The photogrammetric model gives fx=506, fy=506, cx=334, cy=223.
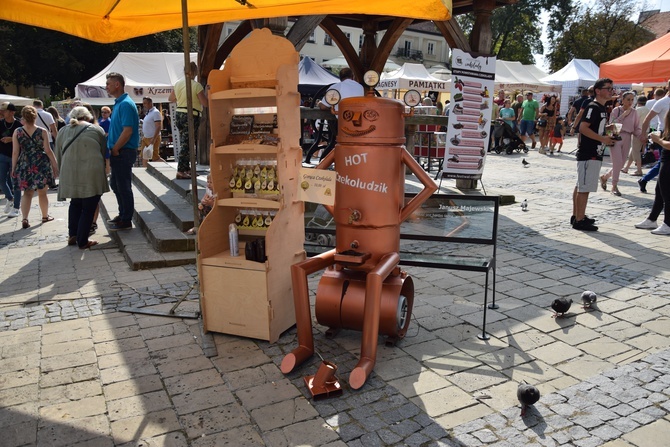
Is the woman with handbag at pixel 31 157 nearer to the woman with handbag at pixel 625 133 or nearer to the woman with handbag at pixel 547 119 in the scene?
the woman with handbag at pixel 625 133

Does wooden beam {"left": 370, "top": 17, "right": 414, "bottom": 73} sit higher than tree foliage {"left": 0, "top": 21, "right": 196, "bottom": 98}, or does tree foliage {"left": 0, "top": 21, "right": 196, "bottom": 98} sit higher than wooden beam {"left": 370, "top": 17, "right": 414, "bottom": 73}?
tree foliage {"left": 0, "top": 21, "right": 196, "bottom": 98}

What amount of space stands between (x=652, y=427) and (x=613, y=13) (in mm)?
48508

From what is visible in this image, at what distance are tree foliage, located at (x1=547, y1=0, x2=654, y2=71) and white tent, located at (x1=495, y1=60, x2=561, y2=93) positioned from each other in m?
18.9

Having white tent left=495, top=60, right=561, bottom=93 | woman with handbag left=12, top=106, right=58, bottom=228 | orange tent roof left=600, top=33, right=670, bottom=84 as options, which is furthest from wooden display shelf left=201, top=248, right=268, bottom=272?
white tent left=495, top=60, right=561, bottom=93

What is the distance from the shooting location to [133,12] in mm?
4414

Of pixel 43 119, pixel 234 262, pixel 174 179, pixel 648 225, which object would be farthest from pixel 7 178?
pixel 648 225

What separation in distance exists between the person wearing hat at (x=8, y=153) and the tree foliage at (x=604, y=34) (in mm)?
42901

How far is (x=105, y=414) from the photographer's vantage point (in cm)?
303

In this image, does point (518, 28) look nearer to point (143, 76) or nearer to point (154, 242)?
point (143, 76)

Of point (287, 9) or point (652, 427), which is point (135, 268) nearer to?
point (287, 9)

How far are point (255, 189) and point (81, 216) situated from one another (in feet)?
12.1

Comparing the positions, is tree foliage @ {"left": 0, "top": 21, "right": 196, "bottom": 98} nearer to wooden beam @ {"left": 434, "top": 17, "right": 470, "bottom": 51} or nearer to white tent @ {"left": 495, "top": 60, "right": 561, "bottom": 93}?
white tent @ {"left": 495, "top": 60, "right": 561, "bottom": 93}

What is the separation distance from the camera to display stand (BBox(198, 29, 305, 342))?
3865 mm

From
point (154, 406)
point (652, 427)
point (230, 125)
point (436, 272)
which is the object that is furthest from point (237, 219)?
point (652, 427)
